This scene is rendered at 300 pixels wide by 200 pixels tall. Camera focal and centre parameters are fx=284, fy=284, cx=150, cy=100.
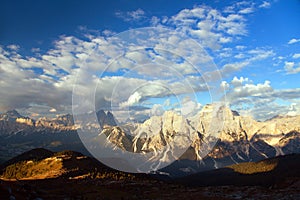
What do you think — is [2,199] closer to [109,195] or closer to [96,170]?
[109,195]

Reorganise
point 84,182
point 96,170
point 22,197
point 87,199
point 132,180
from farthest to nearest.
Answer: point 96,170, point 132,180, point 84,182, point 87,199, point 22,197

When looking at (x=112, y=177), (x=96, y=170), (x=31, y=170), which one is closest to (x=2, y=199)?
(x=112, y=177)

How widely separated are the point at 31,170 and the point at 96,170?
40.3 metres

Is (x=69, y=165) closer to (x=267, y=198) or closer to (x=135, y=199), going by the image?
(x=135, y=199)

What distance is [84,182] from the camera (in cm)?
13325

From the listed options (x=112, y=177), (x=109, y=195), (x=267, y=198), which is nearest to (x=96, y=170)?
(x=112, y=177)

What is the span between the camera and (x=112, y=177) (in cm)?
15212

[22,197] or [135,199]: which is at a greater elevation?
[22,197]

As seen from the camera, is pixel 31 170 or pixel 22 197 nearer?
pixel 22 197

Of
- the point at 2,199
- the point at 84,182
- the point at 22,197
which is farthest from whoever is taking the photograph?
the point at 84,182

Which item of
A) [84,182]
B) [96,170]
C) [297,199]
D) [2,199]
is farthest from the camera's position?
[96,170]

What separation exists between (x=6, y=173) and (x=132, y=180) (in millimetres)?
79512

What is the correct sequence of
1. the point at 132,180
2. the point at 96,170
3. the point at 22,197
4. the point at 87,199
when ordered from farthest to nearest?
1. the point at 96,170
2. the point at 132,180
3. the point at 87,199
4. the point at 22,197

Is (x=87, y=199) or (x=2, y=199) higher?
(x=2, y=199)
